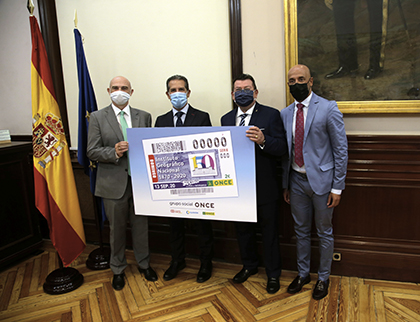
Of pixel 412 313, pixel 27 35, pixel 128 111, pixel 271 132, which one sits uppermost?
pixel 27 35

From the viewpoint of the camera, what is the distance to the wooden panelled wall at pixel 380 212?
7.30 ft

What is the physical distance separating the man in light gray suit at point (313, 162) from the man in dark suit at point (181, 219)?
66 cm

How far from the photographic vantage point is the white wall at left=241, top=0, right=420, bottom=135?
2.28 metres

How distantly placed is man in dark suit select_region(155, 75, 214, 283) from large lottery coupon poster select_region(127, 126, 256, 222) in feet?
0.83

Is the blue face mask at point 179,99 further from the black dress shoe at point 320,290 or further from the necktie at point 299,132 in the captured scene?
the black dress shoe at point 320,290

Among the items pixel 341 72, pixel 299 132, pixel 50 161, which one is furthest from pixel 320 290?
pixel 50 161

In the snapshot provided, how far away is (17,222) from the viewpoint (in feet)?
9.80

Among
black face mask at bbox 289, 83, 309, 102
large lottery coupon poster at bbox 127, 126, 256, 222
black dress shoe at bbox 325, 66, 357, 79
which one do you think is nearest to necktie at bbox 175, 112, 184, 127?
large lottery coupon poster at bbox 127, 126, 256, 222

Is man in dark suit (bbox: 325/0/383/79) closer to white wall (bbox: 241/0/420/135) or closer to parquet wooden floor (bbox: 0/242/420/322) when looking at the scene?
white wall (bbox: 241/0/420/135)

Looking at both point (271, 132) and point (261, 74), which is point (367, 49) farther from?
point (271, 132)

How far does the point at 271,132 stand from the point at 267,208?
1.80 ft

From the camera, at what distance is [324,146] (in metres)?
2.01

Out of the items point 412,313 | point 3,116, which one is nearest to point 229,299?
point 412,313

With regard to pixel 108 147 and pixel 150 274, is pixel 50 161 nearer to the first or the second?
pixel 108 147
